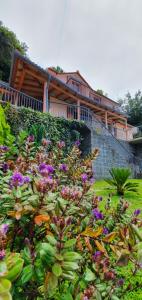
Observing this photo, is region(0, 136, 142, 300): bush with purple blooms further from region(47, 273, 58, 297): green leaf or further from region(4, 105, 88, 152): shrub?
region(4, 105, 88, 152): shrub

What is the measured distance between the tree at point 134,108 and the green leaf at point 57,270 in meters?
30.9

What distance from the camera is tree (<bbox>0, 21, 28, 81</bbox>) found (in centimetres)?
2453

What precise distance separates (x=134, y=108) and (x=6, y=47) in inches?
674

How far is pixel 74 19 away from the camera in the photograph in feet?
26.4

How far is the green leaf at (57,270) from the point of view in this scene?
954 mm

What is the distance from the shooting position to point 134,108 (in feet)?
105

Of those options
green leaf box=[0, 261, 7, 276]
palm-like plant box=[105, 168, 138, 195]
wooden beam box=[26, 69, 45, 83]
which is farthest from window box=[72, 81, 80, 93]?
green leaf box=[0, 261, 7, 276]

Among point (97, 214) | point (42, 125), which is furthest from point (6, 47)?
point (97, 214)

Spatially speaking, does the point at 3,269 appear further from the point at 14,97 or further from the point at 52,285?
the point at 14,97

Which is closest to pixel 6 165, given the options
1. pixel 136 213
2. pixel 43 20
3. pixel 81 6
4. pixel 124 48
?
pixel 136 213

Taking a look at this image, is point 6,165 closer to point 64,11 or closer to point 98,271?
point 98,271

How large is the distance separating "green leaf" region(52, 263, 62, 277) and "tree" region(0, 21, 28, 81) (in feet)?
80.9

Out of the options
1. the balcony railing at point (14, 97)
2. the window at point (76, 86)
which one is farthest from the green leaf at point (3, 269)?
the window at point (76, 86)

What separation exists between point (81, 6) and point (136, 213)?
676cm
